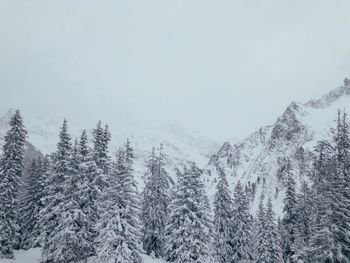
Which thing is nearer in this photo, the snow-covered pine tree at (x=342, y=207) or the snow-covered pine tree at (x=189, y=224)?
the snow-covered pine tree at (x=342, y=207)

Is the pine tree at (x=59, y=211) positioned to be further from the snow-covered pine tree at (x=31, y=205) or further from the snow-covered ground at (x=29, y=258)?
the snow-covered pine tree at (x=31, y=205)

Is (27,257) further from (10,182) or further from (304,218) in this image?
(304,218)

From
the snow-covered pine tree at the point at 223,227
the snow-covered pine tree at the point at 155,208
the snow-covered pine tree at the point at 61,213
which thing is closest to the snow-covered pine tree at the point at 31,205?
the snow-covered pine tree at the point at 61,213

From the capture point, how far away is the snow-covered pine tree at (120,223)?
3706cm

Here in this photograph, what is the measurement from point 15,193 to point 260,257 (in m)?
33.1

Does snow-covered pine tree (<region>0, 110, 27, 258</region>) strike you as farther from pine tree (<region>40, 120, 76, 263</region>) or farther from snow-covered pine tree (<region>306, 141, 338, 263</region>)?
snow-covered pine tree (<region>306, 141, 338, 263</region>)

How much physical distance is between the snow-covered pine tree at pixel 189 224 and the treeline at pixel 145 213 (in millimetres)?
103

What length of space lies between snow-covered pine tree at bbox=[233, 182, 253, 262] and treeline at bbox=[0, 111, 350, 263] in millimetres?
147

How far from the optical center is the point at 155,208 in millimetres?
50812

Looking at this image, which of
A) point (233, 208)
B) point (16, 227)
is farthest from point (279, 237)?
point (16, 227)

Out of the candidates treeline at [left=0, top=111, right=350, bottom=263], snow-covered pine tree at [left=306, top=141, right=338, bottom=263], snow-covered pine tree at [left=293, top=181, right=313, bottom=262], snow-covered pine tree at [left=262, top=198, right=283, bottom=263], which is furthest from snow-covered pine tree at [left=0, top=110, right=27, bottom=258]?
snow-covered pine tree at [left=262, top=198, right=283, bottom=263]

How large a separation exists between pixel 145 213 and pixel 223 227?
1056cm

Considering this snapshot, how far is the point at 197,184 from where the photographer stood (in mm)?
42906

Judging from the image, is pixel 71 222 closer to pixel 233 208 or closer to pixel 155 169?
pixel 155 169
